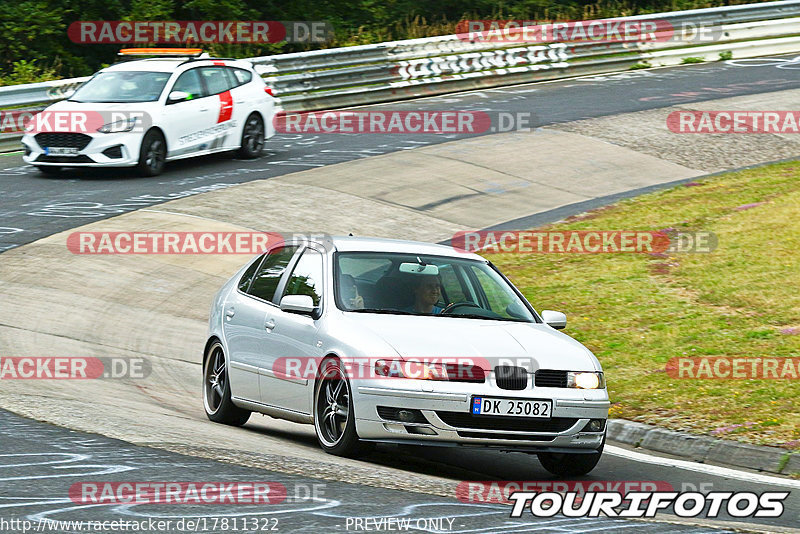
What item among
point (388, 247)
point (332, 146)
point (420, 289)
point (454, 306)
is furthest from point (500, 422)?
point (332, 146)

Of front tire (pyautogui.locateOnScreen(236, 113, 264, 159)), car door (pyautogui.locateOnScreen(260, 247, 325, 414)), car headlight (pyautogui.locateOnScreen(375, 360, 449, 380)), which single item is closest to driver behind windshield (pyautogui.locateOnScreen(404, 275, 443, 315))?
car door (pyautogui.locateOnScreen(260, 247, 325, 414))

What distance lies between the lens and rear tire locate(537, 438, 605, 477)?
27.5 ft

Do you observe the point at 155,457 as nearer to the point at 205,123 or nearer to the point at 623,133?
the point at 205,123

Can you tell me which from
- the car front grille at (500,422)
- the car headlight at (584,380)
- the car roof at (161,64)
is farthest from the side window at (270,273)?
the car roof at (161,64)

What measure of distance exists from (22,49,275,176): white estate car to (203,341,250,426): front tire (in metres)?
10.3

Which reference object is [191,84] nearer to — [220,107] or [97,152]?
[220,107]

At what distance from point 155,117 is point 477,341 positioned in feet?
43.2

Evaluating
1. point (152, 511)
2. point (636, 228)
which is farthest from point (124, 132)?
point (152, 511)

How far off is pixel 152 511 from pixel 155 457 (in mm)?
1297

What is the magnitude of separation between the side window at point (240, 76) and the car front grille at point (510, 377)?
49.9 feet

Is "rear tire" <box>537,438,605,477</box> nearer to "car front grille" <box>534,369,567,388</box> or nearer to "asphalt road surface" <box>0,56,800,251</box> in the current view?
"car front grille" <box>534,369,567,388</box>

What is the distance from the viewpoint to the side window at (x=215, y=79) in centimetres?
2176

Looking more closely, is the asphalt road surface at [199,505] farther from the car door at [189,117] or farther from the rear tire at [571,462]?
the car door at [189,117]

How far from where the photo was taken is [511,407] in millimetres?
7891
